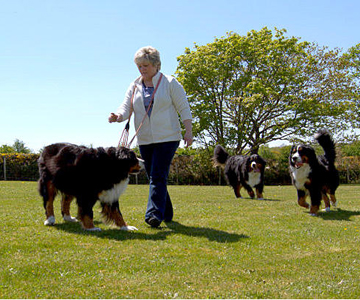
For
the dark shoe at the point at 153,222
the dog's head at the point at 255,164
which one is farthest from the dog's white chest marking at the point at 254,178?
the dark shoe at the point at 153,222

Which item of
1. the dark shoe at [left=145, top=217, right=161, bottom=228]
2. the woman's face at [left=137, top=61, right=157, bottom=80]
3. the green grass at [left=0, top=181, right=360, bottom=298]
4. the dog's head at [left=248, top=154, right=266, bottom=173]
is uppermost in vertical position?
the woman's face at [left=137, top=61, right=157, bottom=80]

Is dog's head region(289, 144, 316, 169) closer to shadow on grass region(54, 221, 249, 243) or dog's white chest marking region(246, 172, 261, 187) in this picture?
shadow on grass region(54, 221, 249, 243)

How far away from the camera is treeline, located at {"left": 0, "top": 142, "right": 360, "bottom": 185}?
20.7 metres

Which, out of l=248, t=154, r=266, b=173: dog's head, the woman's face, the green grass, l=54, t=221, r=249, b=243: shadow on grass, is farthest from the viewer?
l=248, t=154, r=266, b=173: dog's head

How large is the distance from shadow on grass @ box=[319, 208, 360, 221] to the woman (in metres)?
3.16

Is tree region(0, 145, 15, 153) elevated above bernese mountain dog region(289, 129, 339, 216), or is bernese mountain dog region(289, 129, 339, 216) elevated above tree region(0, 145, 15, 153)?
tree region(0, 145, 15, 153)

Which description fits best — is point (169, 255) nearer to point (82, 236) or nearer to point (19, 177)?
point (82, 236)

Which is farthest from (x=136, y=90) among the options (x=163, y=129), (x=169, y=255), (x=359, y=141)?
(x=359, y=141)

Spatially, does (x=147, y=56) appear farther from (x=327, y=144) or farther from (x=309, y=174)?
(x=327, y=144)

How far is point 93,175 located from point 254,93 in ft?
62.4

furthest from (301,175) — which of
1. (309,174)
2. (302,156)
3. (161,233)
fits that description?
(161,233)

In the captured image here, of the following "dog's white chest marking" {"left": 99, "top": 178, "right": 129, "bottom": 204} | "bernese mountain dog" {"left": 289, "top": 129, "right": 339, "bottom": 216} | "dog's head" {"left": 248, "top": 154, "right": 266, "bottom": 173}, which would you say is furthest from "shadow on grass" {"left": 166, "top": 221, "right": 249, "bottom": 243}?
"dog's head" {"left": 248, "top": 154, "right": 266, "bottom": 173}

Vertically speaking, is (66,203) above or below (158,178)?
below

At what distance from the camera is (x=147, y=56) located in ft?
16.8
